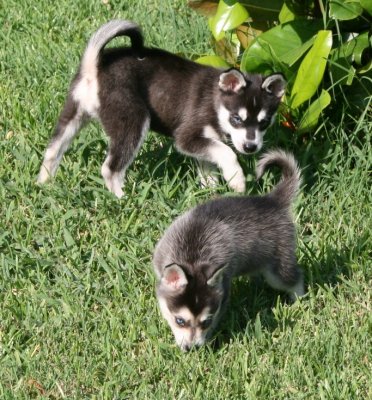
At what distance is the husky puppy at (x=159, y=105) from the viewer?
24.8 feet

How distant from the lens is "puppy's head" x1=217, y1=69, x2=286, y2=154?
7520 mm

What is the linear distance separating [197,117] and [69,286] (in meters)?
1.92

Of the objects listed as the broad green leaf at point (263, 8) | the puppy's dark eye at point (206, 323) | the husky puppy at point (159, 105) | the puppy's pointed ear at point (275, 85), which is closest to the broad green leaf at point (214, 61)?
the husky puppy at point (159, 105)

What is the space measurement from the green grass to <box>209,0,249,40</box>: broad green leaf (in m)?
0.91

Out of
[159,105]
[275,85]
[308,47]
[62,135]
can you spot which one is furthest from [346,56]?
[62,135]

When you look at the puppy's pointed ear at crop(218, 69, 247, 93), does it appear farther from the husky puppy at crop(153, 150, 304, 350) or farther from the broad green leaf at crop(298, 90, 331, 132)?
the husky puppy at crop(153, 150, 304, 350)

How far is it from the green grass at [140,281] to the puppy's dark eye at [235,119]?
43cm

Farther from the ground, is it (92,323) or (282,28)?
(282,28)

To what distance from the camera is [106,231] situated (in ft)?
23.4

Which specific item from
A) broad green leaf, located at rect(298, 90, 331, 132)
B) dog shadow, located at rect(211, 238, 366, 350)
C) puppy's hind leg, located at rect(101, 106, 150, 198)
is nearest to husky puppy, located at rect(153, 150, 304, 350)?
dog shadow, located at rect(211, 238, 366, 350)

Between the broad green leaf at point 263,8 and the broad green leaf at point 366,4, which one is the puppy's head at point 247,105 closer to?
the broad green leaf at point 263,8

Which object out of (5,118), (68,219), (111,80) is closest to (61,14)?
(5,118)

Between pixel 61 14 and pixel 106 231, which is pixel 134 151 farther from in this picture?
pixel 61 14

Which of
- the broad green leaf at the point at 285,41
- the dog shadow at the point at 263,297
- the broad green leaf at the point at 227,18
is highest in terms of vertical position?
the broad green leaf at the point at 227,18
